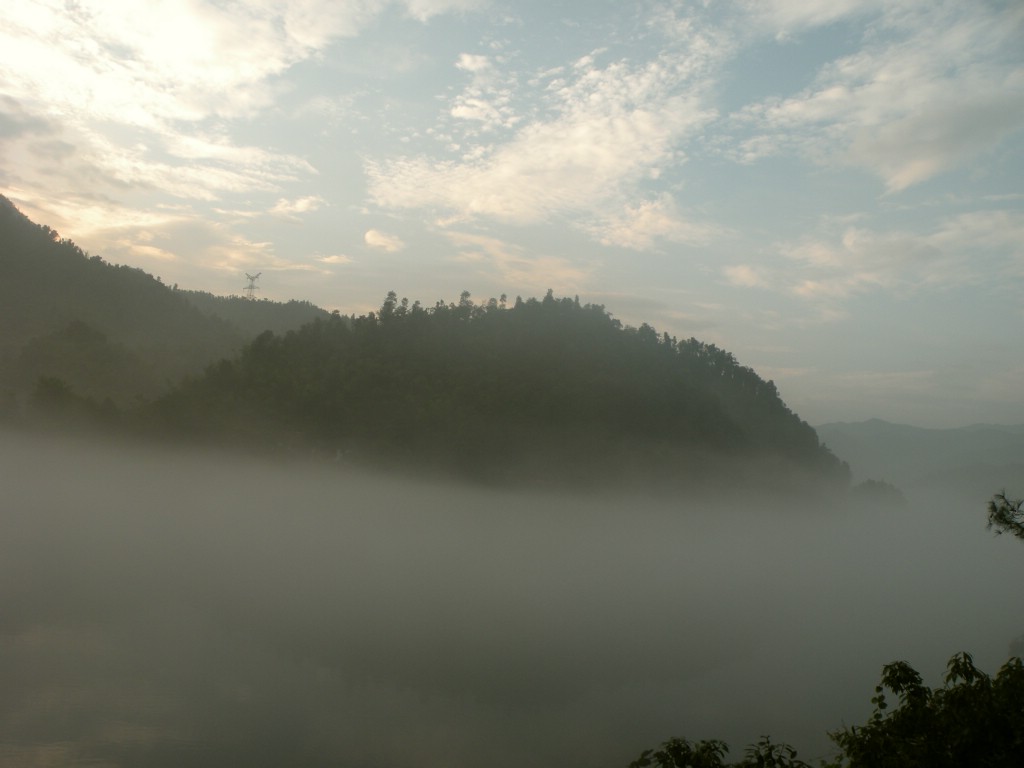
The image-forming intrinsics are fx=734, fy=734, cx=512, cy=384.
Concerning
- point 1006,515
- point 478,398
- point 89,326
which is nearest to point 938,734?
point 1006,515

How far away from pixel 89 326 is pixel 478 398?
158 feet

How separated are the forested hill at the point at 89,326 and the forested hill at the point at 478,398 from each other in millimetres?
9484

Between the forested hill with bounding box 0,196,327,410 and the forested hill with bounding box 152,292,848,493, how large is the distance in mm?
9484

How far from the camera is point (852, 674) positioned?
134 feet

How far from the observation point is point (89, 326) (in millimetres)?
89000

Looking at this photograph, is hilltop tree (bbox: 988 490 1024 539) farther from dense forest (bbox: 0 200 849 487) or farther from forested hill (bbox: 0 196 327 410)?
forested hill (bbox: 0 196 327 410)

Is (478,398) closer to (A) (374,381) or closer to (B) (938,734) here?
(A) (374,381)

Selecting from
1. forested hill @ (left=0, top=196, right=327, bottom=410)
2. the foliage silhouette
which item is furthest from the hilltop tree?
forested hill @ (left=0, top=196, right=327, bottom=410)

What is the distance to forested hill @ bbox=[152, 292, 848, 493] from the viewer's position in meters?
89.4

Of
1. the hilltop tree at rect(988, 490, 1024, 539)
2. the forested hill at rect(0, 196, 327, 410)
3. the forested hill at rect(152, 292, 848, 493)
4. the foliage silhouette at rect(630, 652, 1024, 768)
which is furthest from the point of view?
the forested hill at rect(152, 292, 848, 493)

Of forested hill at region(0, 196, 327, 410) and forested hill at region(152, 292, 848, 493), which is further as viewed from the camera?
forested hill at region(152, 292, 848, 493)

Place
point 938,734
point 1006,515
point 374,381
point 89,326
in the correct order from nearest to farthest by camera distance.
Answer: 1. point 938,734
2. point 1006,515
3. point 89,326
4. point 374,381

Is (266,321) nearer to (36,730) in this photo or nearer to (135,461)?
(135,461)

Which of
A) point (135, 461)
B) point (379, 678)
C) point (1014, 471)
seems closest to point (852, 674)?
point (379, 678)
